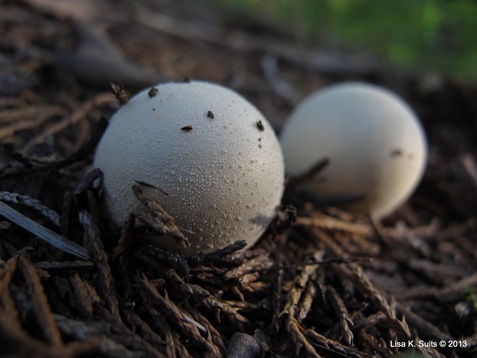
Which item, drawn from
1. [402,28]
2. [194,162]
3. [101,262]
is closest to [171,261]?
[101,262]

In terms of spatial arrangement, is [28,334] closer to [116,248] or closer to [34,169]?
[116,248]

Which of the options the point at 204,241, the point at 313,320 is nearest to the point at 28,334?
the point at 204,241

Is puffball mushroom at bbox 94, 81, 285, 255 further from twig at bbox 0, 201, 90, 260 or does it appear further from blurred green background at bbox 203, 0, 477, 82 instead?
blurred green background at bbox 203, 0, 477, 82

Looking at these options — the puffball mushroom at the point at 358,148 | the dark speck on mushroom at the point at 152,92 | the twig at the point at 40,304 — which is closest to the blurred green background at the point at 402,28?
the puffball mushroom at the point at 358,148

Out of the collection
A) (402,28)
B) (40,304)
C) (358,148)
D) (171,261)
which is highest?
(402,28)

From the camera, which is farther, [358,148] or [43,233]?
[358,148]

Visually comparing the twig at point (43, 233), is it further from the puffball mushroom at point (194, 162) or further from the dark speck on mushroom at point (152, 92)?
the dark speck on mushroom at point (152, 92)

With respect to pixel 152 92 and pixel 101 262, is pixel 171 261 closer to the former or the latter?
pixel 101 262

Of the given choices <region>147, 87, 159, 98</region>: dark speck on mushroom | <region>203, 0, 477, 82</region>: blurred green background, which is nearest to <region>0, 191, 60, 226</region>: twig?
<region>147, 87, 159, 98</region>: dark speck on mushroom
